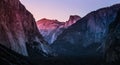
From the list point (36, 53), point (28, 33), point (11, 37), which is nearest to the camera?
point (11, 37)

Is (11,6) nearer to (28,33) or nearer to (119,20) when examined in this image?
(28,33)

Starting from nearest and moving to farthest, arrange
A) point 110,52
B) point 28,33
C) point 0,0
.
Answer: point 110,52 → point 0,0 → point 28,33

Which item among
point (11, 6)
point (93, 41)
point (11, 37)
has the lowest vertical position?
point (93, 41)

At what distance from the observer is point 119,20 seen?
71.6 metres

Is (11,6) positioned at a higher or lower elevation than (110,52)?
higher

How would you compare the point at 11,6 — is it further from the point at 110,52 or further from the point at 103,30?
the point at 103,30

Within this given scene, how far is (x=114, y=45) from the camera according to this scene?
62156 mm

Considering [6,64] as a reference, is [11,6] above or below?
above

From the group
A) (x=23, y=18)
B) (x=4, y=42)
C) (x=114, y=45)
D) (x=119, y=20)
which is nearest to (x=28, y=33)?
(x=23, y=18)

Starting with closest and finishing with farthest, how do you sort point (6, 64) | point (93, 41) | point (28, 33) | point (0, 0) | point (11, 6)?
point (6, 64) < point (0, 0) < point (11, 6) < point (28, 33) < point (93, 41)

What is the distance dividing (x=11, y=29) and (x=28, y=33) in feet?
89.9

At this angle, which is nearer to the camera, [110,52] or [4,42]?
[110,52]

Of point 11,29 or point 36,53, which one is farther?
point 36,53

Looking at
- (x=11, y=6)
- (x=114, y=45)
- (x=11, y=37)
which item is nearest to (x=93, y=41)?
(x=11, y=6)
